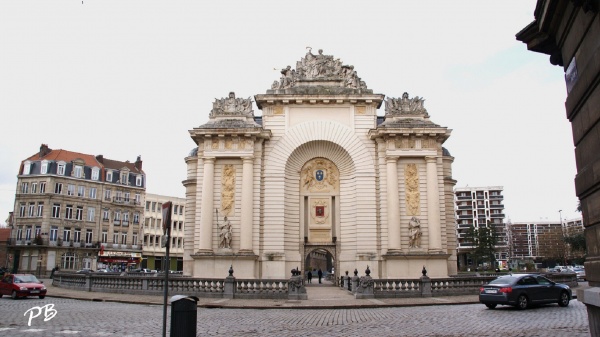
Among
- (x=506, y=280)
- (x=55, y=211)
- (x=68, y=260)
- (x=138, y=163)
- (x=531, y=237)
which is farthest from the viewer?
(x=531, y=237)

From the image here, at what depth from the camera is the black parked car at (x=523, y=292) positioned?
19.8 m

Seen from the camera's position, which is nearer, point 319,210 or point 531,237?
point 319,210

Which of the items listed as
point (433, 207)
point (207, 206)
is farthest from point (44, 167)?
point (433, 207)

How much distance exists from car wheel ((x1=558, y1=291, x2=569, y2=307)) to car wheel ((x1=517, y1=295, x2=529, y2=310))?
1.80 metres

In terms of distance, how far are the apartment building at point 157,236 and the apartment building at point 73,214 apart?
401cm

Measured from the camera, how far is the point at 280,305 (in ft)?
74.9

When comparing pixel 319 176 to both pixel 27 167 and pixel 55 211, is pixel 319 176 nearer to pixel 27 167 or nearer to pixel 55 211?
pixel 55 211

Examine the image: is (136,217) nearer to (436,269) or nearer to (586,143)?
(436,269)

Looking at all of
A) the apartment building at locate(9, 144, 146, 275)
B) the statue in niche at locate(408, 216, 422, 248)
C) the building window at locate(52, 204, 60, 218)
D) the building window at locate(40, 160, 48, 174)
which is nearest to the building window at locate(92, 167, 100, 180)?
the apartment building at locate(9, 144, 146, 275)

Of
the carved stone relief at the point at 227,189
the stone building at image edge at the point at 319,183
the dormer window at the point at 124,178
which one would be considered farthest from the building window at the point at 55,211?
the carved stone relief at the point at 227,189

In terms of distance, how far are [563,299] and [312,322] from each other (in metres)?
11.6

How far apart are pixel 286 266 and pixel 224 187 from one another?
24.9 feet

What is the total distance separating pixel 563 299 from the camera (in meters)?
21.0

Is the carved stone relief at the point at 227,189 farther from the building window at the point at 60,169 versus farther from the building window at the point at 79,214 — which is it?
the building window at the point at 60,169
